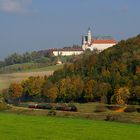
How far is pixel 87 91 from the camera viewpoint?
351 ft

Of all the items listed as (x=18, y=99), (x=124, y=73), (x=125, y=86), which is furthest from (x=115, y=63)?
(x=18, y=99)

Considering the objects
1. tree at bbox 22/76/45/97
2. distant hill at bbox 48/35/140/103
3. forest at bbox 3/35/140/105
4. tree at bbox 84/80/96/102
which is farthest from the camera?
tree at bbox 22/76/45/97

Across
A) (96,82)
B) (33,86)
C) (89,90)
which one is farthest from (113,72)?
(33,86)

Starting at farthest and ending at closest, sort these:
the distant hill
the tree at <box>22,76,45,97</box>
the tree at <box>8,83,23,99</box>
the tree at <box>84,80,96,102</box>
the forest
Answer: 1. the tree at <box>8,83,23,99</box>
2. the tree at <box>22,76,45,97</box>
3. the tree at <box>84,80,96,102</box>
4. the forest
5. the distant hill

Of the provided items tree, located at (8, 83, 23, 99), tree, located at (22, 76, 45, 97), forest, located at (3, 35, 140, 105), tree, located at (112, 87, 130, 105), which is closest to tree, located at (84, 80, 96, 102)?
forest, located at (3, 35, 140, 105)

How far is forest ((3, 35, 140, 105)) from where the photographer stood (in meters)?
104

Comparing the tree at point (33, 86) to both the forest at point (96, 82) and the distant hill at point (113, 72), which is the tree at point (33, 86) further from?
A: the distant hill at point (113, 72)

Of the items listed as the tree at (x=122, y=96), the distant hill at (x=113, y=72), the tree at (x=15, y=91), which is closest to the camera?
the tree at (x=122, y=96)

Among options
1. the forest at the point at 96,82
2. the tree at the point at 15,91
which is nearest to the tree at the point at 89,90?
the forest at the point at 96,82

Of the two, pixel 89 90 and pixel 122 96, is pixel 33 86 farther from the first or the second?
pixel 122 96

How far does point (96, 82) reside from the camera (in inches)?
4395

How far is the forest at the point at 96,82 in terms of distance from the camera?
10438 centimetres

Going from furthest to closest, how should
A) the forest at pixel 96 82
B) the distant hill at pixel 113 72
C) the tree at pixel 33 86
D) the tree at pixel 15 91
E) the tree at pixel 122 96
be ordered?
1. the tree at pixel 15 91
2. the tree at pixel 33 86
3. the forest at pixel 96 82
4. the distant hill at pixel 113 72
5. the tree at pixel 122 96

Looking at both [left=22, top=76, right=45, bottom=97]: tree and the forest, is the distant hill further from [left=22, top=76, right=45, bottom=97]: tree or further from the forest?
[left=22, top=76, right=45, bottom=97]: tree
